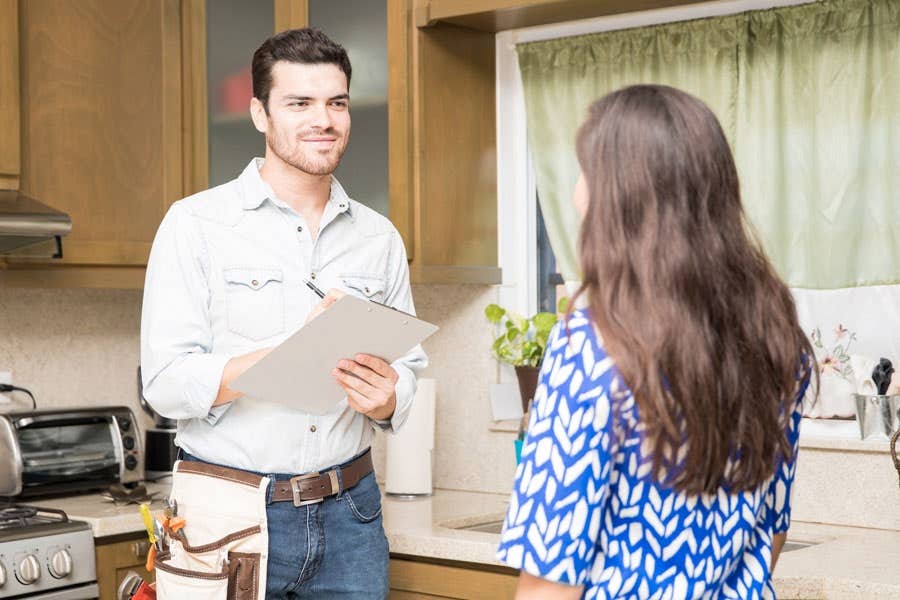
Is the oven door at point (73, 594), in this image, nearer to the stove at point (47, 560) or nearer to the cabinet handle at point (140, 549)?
the stove at point (47, 560)

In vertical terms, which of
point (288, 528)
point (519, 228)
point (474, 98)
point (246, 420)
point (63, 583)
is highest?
point (474, 98)

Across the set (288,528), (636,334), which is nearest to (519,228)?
(288,528)

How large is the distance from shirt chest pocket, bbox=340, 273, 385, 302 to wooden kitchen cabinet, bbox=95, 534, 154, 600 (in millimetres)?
827

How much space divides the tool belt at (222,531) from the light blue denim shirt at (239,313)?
0.03 m

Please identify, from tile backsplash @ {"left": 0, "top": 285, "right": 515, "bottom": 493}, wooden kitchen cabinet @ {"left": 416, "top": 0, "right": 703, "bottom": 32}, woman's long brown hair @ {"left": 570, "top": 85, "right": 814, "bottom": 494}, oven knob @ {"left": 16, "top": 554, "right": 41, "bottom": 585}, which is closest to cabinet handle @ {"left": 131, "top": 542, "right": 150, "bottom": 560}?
oven knob @ {"left": 16, "top": 554, "right": 41, "bottom": 585}

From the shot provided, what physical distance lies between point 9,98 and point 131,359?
0.91 meters

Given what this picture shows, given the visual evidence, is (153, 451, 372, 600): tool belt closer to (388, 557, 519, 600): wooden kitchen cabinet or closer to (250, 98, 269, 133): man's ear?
(388, 557, 519, 600): wooden kitchen cabinet

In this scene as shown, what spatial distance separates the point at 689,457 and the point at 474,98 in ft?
6.69

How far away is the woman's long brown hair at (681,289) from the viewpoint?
1126mm

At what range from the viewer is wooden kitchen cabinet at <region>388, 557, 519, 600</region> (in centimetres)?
233

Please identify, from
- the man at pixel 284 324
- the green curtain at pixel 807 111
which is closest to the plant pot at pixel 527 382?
the green curtain at pixel 807 111

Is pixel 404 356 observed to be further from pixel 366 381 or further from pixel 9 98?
pixel 9 98

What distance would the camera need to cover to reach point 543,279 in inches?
126

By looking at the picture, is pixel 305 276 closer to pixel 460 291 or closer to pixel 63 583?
pixel 63 583
